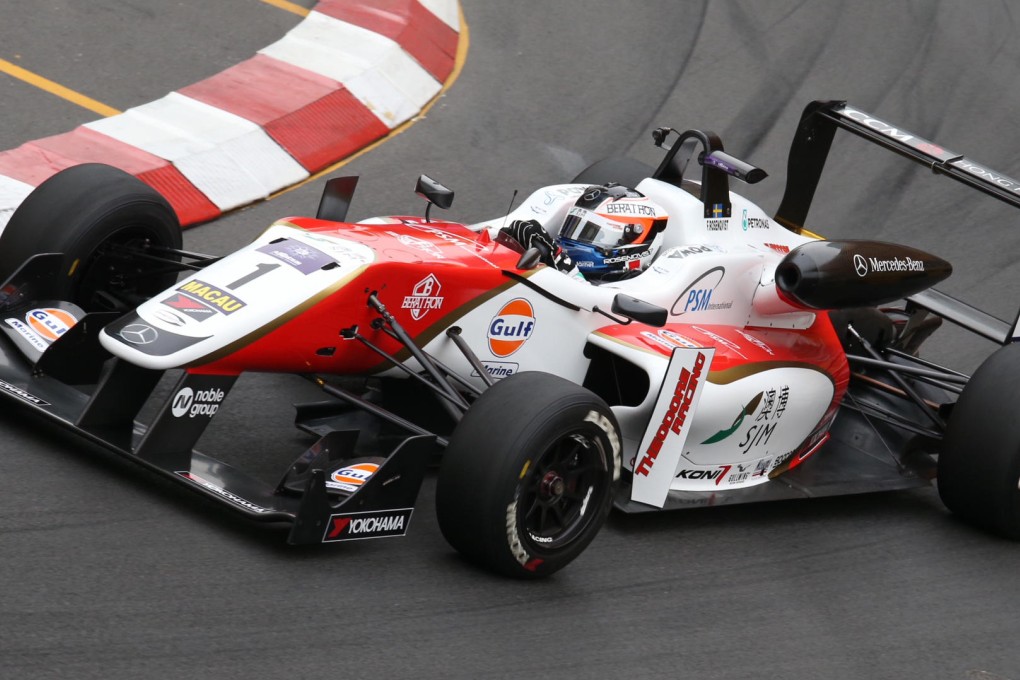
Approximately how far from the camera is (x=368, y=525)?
4.71 metres

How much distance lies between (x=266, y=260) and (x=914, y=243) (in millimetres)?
5795

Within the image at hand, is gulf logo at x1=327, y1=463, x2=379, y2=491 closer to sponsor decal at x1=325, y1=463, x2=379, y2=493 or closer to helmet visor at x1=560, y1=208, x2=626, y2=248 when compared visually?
sponsor decal at x1=325, y1=463, x2=379, y2=493

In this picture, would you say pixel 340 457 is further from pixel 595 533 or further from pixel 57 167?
pixel 57 167

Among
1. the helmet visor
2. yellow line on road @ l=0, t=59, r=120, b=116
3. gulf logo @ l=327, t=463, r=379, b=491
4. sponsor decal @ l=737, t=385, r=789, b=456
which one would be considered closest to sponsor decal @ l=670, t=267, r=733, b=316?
the helmet visor

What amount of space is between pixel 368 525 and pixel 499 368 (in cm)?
118

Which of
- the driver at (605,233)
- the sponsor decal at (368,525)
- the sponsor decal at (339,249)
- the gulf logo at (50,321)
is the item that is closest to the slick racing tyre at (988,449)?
the driver at (605,233)

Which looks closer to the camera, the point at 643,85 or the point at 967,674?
the point at 967,674

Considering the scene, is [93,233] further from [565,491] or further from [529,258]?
[565,491]

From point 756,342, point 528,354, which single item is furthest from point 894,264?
point 528,354

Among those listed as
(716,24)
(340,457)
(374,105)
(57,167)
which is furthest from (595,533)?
(716,24)

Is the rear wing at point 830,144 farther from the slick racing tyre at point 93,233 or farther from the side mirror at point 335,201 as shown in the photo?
the slick racing tyre at point 93,233

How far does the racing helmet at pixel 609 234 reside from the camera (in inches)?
245

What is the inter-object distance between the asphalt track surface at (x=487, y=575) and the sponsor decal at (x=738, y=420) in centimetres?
37

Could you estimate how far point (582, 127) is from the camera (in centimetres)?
1010
